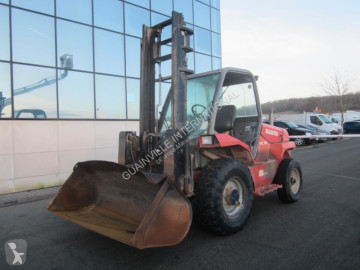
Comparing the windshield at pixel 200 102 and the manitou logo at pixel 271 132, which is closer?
the windshield at pixel 200 102

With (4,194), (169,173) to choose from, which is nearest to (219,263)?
(169,173)

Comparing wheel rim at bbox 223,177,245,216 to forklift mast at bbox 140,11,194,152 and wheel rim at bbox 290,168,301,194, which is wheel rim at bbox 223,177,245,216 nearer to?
forklift mast at bbox 140,11,194,152

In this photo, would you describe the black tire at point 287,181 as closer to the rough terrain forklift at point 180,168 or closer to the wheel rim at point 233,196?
the rough terrain forklift at point 180,168

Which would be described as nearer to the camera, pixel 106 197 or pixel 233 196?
pixel 233 196

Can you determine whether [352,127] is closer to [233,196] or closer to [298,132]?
[298,132]

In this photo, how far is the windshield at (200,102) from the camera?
4421 millimetres

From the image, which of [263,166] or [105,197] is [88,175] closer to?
[105,197]

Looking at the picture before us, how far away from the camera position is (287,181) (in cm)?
539

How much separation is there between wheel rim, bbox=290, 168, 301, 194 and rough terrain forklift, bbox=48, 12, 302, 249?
0.95 ft

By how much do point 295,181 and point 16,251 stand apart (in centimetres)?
505

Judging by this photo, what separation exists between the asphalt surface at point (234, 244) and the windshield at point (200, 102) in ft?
5.14

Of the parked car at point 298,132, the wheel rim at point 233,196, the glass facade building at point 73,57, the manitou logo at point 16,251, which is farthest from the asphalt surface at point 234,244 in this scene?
the parked car at point 298,132

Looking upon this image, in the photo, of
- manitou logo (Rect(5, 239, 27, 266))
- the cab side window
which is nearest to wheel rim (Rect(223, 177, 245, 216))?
manitou logo (Rect(5, 239, 27, 266))

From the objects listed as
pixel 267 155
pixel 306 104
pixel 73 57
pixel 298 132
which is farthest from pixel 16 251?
pixel 306 104
